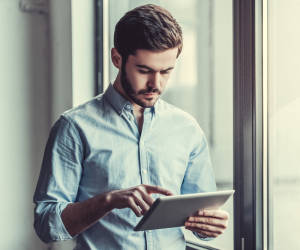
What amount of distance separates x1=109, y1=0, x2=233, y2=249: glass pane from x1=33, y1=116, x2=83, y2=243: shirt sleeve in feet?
2.25

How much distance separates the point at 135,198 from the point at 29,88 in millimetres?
1613

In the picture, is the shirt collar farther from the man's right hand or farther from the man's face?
the man's right hand

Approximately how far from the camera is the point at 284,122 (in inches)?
59.8

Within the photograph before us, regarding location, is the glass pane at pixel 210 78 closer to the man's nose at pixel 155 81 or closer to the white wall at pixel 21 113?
the man's nose at pixel 155 81

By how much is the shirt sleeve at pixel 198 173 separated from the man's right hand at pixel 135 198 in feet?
0.88

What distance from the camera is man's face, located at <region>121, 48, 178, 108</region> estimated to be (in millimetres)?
1255

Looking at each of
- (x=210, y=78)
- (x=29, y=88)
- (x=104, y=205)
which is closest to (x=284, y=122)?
(x=210, y=78)

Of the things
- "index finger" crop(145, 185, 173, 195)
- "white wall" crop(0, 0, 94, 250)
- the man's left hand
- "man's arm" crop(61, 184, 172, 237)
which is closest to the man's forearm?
"man's arm" crop(61, 184, 172, 237)

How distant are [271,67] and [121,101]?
520 millimetres

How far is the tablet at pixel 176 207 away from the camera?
103 centimetres

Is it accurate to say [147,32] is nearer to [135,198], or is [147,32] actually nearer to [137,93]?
[137,93]

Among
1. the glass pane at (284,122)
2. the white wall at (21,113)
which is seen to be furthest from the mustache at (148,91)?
the white wall at (21,113)

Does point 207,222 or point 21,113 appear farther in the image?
point 21,113

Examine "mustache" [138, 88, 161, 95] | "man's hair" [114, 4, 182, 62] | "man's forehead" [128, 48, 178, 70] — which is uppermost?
"man's hair" [114, 4, 182, 62]
